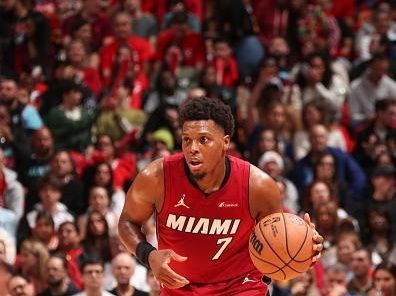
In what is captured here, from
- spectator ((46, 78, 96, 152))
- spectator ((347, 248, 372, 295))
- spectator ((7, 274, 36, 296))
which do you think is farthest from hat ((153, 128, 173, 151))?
spectator ((7, 274, 36, 296))

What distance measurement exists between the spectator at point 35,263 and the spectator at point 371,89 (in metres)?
4.64

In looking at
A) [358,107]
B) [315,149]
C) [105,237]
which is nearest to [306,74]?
[358,107]

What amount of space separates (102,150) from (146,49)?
7.86 feet

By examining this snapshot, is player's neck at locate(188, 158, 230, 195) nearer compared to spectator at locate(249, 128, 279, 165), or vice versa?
player's neck at locate(188, 158, 230, 195)

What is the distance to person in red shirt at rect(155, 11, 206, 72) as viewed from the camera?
1391cm

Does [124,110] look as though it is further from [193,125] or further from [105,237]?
[193,125]

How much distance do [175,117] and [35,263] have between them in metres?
2.91

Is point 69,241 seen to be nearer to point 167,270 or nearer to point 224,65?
point 224,65

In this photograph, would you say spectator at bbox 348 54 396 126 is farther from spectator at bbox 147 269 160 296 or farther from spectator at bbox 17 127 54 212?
spectator at bbox 147 269 160 296

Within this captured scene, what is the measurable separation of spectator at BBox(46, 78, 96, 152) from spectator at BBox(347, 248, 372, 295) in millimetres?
3611

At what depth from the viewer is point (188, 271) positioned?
22.2 ft

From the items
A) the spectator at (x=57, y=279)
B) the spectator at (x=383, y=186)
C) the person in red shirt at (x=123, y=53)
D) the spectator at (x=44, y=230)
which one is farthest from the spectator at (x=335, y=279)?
the person in red shirt at (x=123, y=53)

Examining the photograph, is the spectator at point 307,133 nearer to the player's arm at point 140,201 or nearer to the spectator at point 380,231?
the spectator at point 380,231

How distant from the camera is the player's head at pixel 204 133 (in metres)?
6.52
